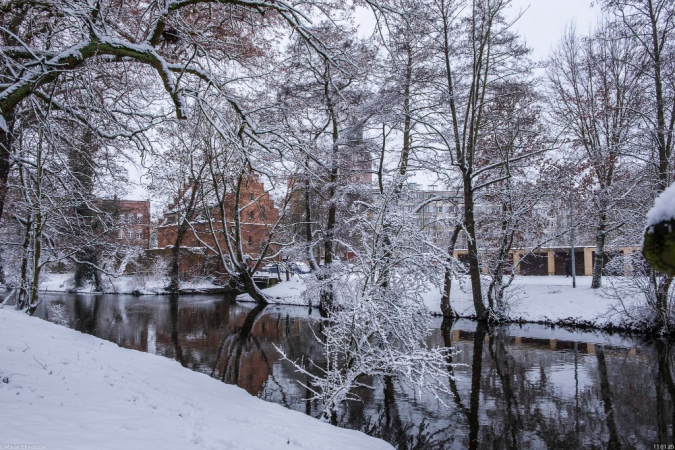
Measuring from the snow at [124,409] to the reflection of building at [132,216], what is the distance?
12379mm

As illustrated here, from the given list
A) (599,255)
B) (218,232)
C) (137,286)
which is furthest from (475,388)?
(137,286)

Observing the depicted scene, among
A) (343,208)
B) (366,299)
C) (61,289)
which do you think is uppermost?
(343,208)

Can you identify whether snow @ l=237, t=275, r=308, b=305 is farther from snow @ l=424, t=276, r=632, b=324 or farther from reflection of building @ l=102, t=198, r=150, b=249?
snow @ l=424, t=276, r=632, b=324

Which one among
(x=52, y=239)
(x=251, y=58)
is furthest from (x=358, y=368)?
(x=52, y=239)

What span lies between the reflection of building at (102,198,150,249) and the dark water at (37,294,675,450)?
17.3ft

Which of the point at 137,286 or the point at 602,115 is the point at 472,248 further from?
the point at 137,286

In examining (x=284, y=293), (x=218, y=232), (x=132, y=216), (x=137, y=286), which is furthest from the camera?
(x=137, y=286)

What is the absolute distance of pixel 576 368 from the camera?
1061 centimetres

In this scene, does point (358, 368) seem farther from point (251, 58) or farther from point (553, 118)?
point (553, 118)

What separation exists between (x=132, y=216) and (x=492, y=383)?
18486mm

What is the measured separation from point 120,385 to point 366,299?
3.82 meters

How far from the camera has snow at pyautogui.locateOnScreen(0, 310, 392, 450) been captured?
4.00m

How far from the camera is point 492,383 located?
9555 mm

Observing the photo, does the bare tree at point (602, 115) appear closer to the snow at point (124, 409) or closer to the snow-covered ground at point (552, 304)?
the snow-covered ground at point (552, 304)
